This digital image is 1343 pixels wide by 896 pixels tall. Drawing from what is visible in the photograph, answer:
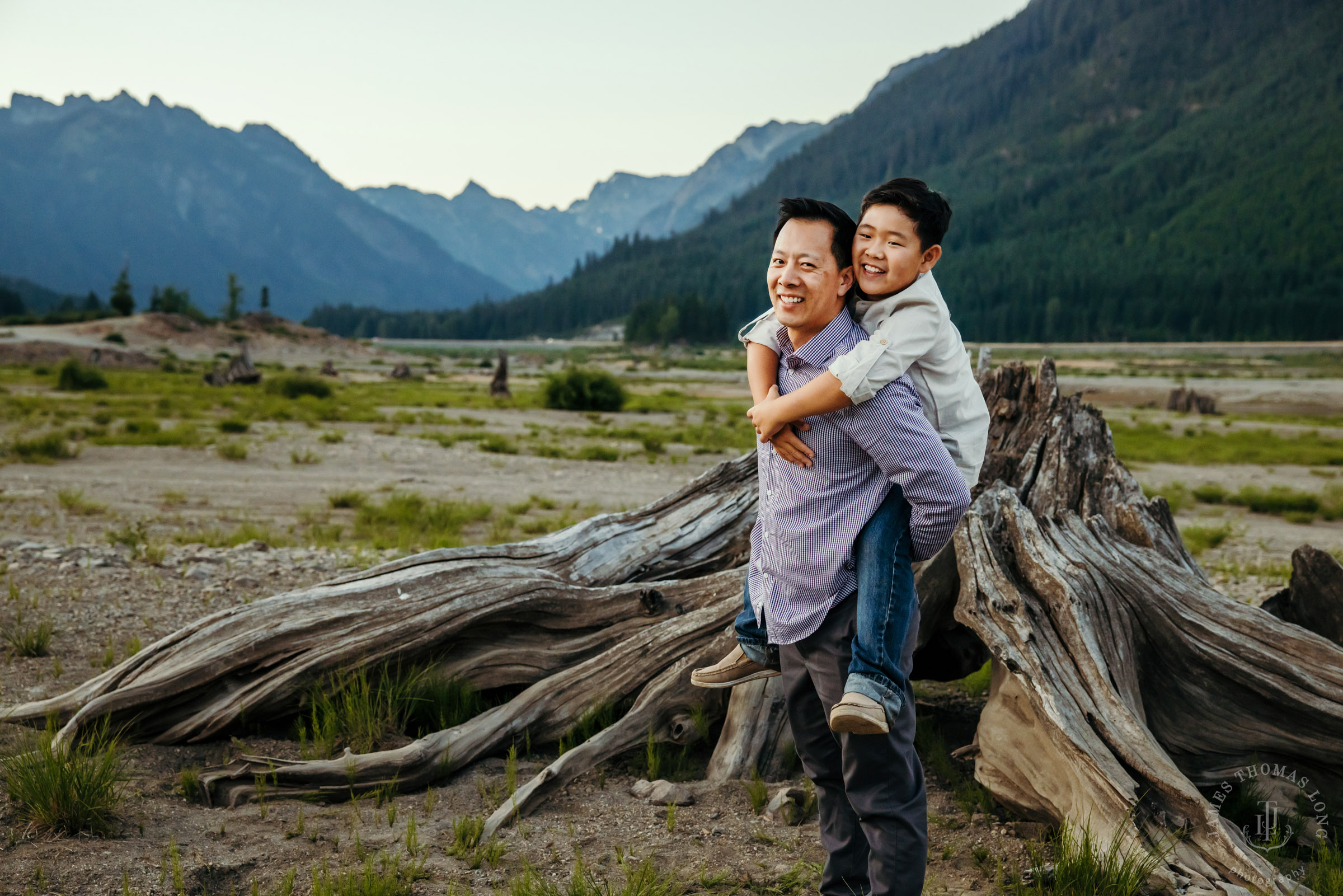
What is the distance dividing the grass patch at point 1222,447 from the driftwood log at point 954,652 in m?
14.3

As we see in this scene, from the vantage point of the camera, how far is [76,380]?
31.1 metres

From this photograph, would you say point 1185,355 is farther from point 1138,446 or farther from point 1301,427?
point 1138,446

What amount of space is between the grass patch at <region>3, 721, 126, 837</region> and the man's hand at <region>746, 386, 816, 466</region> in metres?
3.00

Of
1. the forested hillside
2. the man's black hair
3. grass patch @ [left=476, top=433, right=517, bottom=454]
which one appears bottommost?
grass patch @ [left=476, top=433, right=517, bottom=454]

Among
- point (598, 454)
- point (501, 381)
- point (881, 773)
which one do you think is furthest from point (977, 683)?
point (501, 381)

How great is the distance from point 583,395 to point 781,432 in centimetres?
2692

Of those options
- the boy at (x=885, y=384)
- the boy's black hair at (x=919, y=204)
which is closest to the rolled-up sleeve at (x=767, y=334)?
the boy at (x=885, y=384)

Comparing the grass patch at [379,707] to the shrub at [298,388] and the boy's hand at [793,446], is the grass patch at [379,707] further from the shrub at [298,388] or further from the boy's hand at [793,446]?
the shrub at [298,388]

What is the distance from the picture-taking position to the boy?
2514 mm

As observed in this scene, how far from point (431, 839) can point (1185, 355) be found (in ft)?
344

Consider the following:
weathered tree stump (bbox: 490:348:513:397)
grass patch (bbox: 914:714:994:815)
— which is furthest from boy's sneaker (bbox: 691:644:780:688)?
weathered tree stump (bbox: 490:348:513:397)

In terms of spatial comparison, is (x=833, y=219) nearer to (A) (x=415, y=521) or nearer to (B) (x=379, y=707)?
(B) (x=379, y=707)

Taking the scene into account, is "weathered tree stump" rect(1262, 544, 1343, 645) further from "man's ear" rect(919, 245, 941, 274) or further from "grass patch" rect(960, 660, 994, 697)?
"man's ear" rect(919, 245, 941, 274)

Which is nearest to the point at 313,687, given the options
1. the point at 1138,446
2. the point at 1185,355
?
the point at 1138,446
